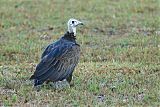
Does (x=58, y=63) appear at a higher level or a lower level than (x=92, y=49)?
higher

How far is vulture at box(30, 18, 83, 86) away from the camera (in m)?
9.22

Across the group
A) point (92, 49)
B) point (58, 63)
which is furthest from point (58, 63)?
point (92, 49)

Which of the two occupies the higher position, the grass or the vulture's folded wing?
the vulture's folded wing

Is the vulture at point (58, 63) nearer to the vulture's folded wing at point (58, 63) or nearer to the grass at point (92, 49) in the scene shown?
A: the vulture's folded wing at point (58, 63)

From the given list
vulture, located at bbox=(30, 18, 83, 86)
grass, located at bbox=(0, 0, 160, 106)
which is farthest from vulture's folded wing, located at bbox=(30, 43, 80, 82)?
grass, located at bbox=(0, 0, 160, 106)

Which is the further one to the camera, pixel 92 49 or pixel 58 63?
pixel 92 49

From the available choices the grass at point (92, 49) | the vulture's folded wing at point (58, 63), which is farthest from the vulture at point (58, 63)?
the grass at point (92, 49)

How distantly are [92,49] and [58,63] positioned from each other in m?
3.91

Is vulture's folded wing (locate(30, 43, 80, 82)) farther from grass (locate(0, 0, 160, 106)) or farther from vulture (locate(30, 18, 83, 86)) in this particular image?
grass (locate(0, 0, 160, 106))

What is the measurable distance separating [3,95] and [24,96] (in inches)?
12.9

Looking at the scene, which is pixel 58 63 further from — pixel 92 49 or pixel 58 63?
pixel 92 49

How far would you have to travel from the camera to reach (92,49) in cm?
1336

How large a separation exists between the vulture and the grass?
0.21 meters

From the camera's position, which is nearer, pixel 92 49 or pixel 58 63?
pixel 58 63
